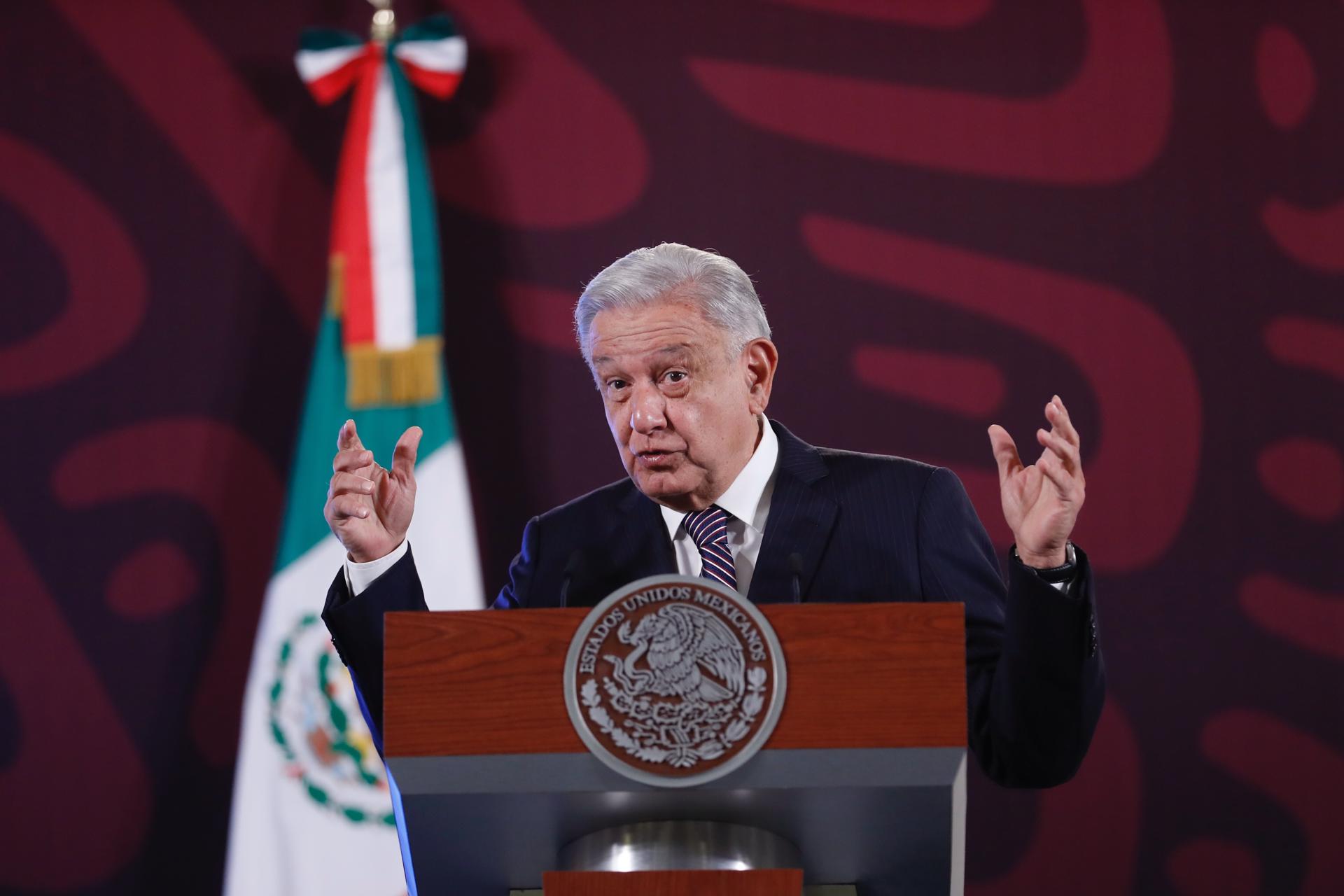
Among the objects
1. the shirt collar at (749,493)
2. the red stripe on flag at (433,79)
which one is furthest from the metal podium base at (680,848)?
the red stripe on flag at (433,79)

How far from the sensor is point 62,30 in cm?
402

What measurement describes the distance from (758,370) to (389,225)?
1935 millimetres

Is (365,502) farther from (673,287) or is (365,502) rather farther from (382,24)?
(382,24)

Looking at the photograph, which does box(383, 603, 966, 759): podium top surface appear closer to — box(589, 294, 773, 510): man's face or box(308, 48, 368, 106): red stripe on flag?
box(589, 294, 773, 510): man's face

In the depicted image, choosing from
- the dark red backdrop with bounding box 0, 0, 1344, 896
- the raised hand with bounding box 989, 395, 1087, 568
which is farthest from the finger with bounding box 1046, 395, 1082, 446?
the dark red backdrop with bounding box 0, 0, 1344, 896

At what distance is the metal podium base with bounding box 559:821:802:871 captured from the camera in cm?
125

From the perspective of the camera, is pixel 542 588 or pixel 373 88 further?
pixel 373 88

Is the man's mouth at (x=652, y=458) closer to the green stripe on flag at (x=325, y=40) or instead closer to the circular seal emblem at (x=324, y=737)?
the circular seal emblem at (x=324, y=737)

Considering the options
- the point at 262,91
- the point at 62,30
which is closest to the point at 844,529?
the point at 262,91

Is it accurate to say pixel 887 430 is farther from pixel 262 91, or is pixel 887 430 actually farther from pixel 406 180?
pixel 262 91

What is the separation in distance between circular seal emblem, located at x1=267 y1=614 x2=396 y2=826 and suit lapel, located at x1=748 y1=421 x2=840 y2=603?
1.94m

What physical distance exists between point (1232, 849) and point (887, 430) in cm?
138

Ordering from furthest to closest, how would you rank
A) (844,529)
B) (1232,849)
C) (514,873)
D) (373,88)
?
(373,88), (1232,849), (844,529), (514,873)

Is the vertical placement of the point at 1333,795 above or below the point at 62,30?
below
